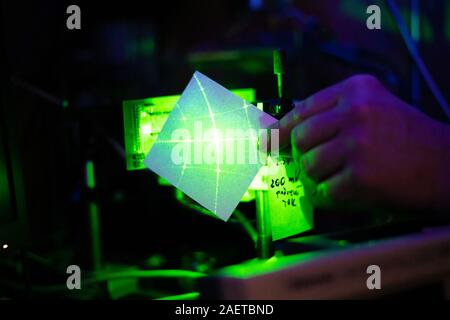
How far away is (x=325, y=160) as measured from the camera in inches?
25.3

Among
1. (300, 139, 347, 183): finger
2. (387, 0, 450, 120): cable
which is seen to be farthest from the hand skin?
(387, 0, 450, 120): cable

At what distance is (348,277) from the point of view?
25.9 inches

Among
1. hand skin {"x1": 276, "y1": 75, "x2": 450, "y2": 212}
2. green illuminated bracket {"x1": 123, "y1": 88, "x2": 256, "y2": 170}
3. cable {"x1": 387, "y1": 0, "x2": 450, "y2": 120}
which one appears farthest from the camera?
cable {"x1": 387, "y1": 0, "x2": 450, "y2": 120}

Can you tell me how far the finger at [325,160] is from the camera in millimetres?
633

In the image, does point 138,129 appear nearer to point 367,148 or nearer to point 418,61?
point 367,148

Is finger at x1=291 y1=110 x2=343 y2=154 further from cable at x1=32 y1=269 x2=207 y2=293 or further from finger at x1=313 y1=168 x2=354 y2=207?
cable at x1=32 y1=269 x2=207 y2=293

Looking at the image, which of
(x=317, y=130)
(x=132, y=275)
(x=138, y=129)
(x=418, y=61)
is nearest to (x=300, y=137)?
(x=317, y=130)

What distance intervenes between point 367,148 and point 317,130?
2.6 inches

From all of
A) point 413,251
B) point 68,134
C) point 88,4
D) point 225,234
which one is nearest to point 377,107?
point 413,251

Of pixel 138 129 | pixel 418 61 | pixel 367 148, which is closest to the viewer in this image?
pixel 367 148

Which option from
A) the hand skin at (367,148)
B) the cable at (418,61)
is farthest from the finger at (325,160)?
the cable at (418,61)

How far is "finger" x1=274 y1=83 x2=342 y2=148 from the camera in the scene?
66cm

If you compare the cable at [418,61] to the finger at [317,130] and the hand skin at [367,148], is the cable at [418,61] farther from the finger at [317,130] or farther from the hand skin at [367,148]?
the finger at [317,130]
